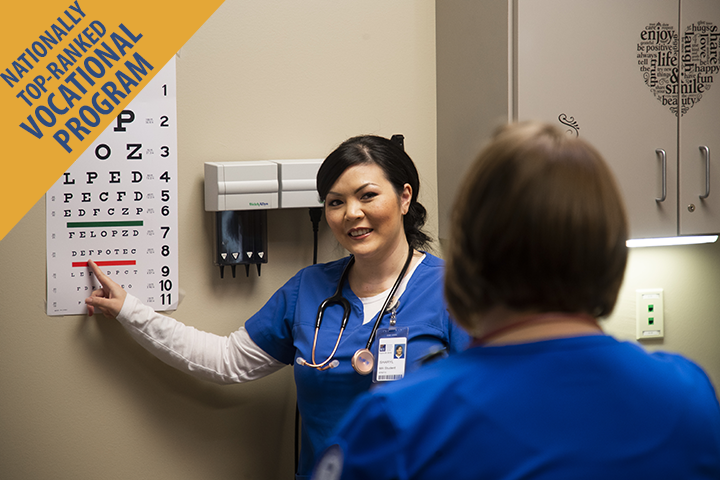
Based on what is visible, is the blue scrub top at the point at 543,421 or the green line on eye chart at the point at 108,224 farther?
the green line on eye chart at the point at 108,224

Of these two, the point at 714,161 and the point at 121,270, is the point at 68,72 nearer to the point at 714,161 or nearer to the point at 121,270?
the point at 121,270

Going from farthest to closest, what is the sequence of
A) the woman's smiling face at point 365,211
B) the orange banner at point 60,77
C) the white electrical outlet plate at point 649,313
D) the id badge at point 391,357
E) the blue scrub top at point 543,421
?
1. the white electrical outlet plate at point 649,313
2. the orange banner at point 60,77
3. the woman's smiling face at point 365,211
4. the id badge at point 391,357
5. the blue scrub top at point 543,421

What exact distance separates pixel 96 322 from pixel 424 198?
1.05m

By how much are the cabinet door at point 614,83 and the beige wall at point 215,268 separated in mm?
421

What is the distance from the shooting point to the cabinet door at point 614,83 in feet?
5.23

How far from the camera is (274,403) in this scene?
1854 millimetres

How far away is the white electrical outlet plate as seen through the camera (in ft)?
6.55

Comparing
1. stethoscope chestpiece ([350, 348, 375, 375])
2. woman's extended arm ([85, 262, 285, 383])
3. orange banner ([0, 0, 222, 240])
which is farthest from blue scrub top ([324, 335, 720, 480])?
→ orange banner ([0, 0, 222, 240])

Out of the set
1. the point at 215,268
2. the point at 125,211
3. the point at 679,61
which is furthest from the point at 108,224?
the point at 679,61

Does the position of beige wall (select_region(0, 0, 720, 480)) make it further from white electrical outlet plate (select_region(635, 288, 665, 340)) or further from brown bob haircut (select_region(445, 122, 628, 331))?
brown bob haircut (select_region(445, 122, 628, 331))

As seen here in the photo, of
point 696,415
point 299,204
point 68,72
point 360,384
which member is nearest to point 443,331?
point 360,384

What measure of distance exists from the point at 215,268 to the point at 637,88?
4.29 ft

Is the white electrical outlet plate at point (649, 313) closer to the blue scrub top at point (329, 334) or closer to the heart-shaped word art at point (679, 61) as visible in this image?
the heart-shaped word art at point (679, 61)

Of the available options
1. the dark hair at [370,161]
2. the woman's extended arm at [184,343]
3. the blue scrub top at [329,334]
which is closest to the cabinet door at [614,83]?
the dark hair at [370,161]
